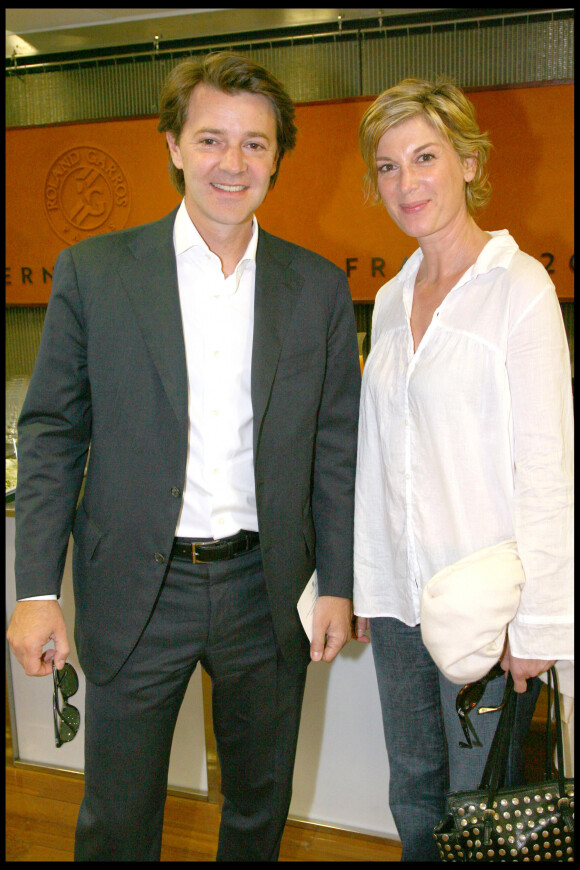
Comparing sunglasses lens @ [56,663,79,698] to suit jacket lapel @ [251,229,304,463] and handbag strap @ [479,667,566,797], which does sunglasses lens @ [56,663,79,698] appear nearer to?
suit jacket lapel @ [251,229,304,463]

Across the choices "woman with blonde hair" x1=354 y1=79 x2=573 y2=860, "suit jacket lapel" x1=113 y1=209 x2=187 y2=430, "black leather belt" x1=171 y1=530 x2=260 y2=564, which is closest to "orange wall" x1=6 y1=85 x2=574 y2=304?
"woman with blonde hair" x1=354 y1=79 x2=573 y2=860

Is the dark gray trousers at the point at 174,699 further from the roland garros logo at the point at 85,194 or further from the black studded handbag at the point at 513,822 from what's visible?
the roland garros logo at the point at 85,194

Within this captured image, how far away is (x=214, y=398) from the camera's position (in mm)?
1437

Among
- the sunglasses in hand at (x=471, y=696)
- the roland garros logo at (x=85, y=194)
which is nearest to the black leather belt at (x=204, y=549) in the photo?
the sunglasses in hand at (x=471, y=696)

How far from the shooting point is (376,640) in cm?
154

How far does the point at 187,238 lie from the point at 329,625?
88 cm

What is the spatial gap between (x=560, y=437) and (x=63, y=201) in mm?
3250

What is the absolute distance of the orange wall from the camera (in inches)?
123

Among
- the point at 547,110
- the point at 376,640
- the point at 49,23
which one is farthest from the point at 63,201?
the point at 376,640

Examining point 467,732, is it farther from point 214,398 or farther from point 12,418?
point 12,418

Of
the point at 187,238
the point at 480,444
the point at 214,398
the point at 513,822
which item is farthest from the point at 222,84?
the point at 513,822

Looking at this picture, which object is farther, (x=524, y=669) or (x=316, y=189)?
(x=316, y=189)

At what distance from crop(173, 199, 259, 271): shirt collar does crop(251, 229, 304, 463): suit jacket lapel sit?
21 millimetres

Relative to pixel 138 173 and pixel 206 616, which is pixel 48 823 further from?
pixel 138 173
